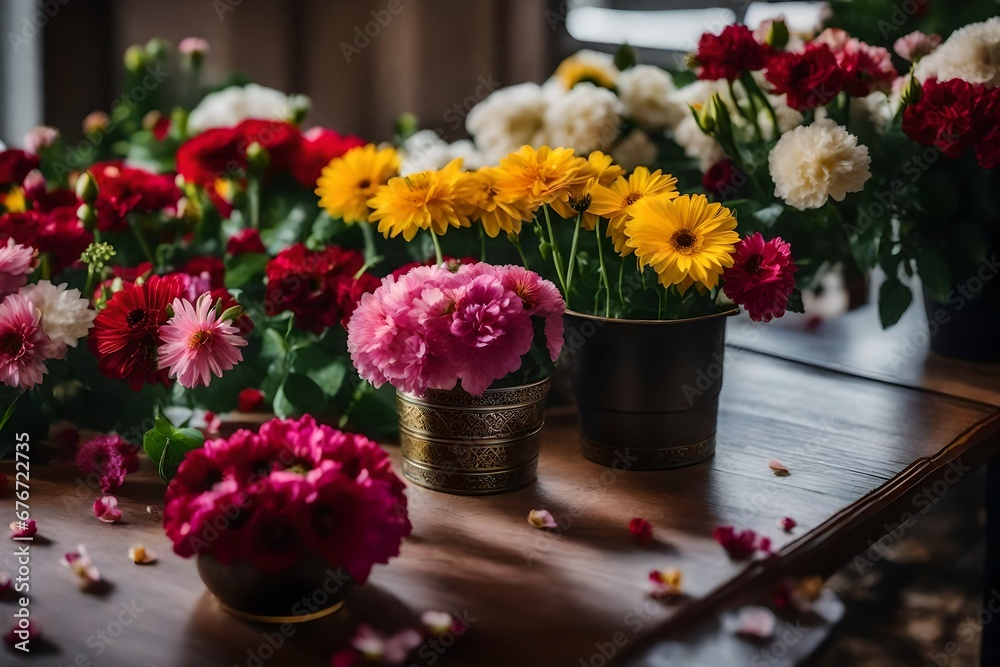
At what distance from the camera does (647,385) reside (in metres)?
1.00

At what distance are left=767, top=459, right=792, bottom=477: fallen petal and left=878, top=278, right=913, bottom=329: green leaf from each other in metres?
0.33

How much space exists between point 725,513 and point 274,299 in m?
0.50

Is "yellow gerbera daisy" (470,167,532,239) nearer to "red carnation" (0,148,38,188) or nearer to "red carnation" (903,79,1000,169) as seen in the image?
"red carnation" (903,79,1000,169)

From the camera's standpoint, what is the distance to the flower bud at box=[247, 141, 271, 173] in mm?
1281

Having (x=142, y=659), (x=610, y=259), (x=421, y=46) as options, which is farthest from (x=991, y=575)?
(x=421, y=46)

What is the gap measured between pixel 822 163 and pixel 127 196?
0.78 m

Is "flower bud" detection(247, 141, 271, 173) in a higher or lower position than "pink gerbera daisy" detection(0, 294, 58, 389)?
higher

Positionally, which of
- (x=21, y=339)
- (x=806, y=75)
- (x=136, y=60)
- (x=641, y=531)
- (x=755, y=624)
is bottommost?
(x=755, y=624)

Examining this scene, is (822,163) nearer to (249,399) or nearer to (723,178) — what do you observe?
(723,178)

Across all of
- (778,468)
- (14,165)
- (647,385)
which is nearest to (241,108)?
(14,165)

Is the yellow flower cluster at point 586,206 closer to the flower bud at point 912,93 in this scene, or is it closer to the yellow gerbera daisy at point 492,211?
the yellow gerbera daisy at point 492,211

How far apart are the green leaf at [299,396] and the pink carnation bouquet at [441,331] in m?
0.20

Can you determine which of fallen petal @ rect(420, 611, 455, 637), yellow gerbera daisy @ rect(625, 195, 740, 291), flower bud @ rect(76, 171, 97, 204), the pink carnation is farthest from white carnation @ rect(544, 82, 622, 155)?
fallen petal @ rect(420, 611, 455, 637)

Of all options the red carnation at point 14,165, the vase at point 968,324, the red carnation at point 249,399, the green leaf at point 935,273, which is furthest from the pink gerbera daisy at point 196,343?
the vase at point 968,324
